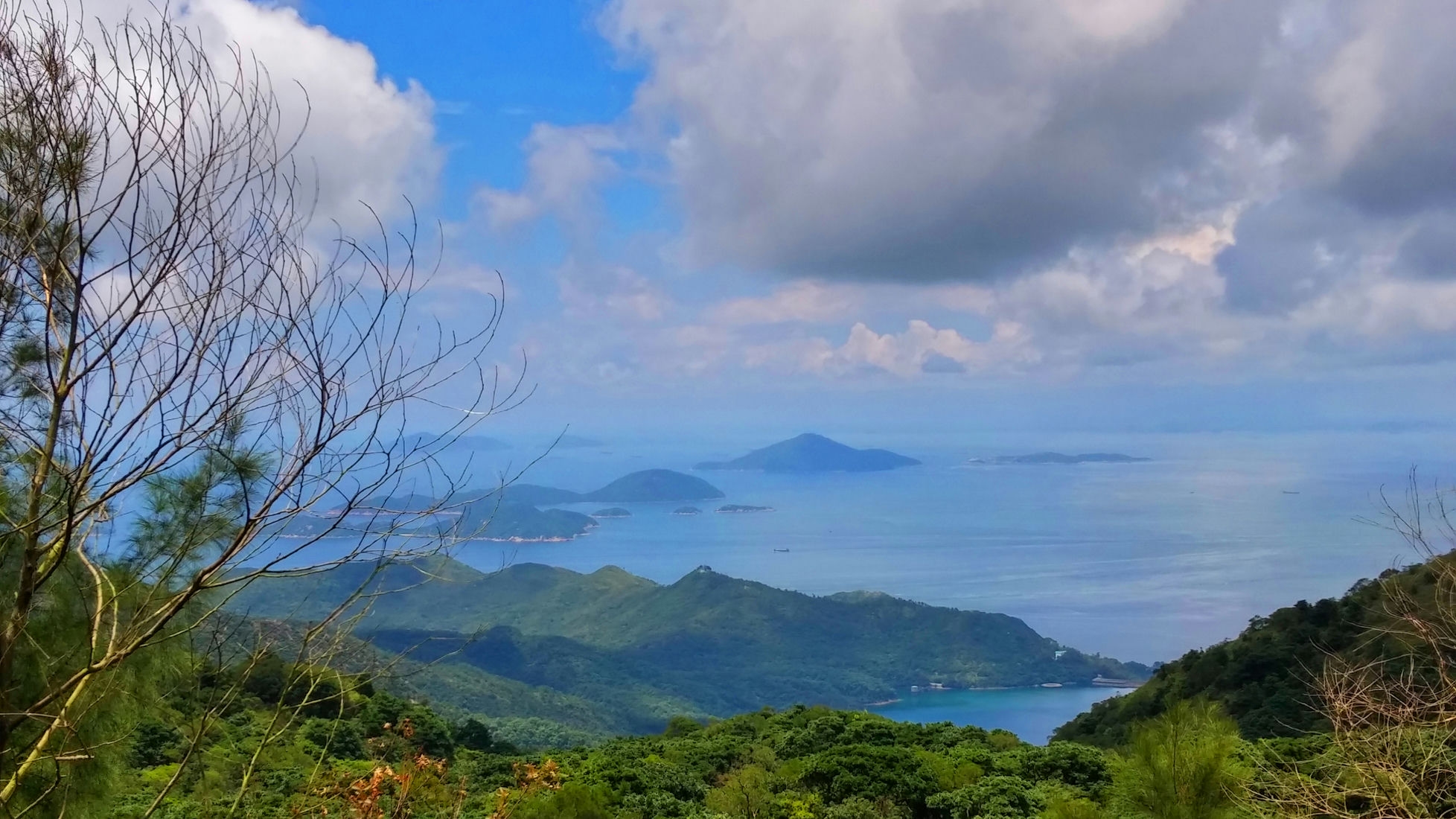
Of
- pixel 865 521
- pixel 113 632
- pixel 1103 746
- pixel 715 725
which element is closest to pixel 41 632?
pixel 113 632

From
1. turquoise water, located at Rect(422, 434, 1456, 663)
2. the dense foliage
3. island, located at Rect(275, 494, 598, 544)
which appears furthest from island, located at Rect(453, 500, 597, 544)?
island, located at Rect(275, 494, 598, 544)

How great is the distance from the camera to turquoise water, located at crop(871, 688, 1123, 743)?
52.0m

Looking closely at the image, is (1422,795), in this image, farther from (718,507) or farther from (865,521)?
(718,507)

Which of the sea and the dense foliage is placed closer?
the dense foliage

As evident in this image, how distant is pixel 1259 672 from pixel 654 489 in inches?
6240

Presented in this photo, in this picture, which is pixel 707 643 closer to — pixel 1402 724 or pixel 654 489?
pixel 1402 724

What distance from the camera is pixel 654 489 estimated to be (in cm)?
17738

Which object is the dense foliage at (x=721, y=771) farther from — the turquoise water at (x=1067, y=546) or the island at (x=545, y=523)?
the island at (x=545, y=523)

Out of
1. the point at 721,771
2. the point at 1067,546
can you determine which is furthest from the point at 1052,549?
the point at 721,771

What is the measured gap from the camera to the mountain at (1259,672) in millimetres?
18891

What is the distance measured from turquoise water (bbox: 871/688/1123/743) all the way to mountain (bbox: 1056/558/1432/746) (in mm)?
26494

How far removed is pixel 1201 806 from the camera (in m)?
5.95

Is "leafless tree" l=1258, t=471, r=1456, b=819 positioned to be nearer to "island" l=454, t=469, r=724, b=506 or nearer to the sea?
the sea

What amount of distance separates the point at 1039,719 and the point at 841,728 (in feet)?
145
